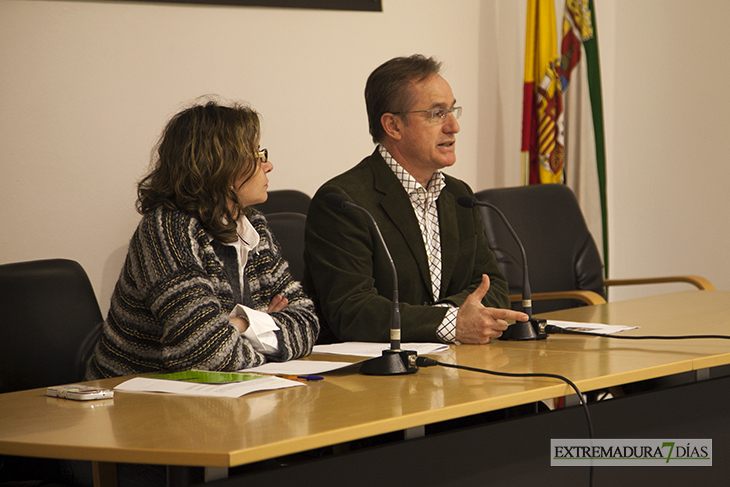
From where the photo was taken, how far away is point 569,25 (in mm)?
4293

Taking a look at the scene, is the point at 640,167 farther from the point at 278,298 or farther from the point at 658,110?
the point at 278,298

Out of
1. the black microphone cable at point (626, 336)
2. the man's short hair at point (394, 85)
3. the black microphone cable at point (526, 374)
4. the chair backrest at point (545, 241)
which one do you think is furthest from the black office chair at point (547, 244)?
the black microphone cable at point (526, 374)

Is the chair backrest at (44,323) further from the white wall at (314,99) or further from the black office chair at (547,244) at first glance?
the black office chair at (547,244)

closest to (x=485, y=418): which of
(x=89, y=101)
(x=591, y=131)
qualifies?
(x=89, y=101)

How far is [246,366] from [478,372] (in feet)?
1.68

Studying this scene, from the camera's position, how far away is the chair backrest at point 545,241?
11.0 feet

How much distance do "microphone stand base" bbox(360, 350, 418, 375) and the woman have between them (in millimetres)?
257

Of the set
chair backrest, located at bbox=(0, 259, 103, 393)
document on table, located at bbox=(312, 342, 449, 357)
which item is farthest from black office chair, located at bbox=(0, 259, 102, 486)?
document on table, located at bbox=(312, 342, 449, 357)

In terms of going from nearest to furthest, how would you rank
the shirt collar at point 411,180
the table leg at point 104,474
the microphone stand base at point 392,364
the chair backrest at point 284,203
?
the table leg at point 104,474
the microphone stand base at point 392,364
the shirt collar at point 411,180
the chair backrest at point 284,203

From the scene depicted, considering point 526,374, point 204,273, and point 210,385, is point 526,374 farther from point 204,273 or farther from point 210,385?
point 204,273

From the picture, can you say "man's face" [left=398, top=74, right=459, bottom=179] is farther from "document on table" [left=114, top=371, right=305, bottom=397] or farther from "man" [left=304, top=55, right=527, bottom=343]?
"document on table" [left=114, top=371, right=305, bottom=397]

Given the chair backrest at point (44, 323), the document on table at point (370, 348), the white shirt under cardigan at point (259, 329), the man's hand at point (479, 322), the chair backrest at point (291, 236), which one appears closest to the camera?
the white shirt under cardigan at point (259, 329)

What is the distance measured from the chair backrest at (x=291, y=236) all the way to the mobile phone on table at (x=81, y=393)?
1281mm

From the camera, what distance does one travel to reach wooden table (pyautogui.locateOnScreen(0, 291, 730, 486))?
1217 mm
